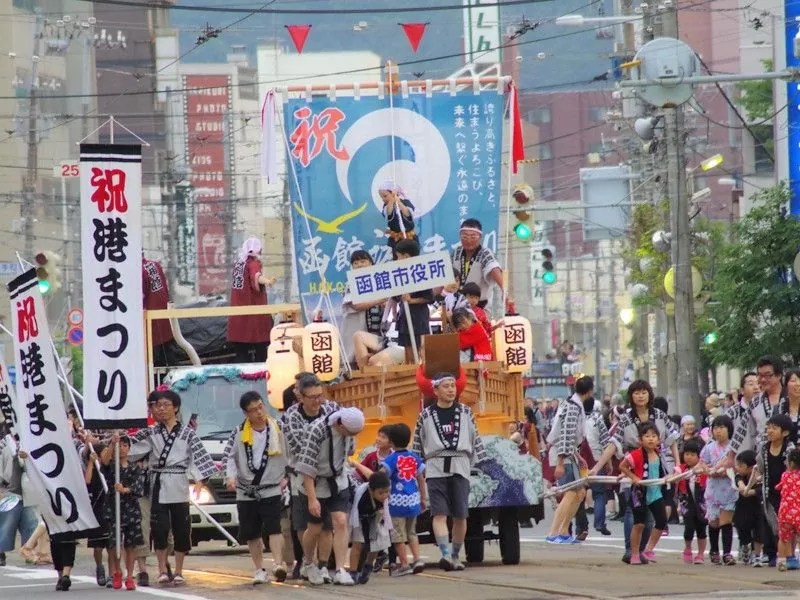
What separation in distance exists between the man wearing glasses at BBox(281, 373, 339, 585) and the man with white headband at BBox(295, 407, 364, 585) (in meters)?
0.05

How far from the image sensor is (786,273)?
94.8ft

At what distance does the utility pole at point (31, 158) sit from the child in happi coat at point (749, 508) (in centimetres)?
3494

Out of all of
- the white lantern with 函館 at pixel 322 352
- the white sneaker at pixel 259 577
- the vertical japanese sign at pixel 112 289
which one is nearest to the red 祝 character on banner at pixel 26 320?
the vertical japanese sign at pixel 112 289

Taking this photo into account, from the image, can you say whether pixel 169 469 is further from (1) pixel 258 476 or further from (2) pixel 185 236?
(2) pixel 185 236

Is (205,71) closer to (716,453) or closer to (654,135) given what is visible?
(654,135)

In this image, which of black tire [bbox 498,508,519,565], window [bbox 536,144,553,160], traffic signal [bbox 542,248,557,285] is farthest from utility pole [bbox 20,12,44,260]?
window [bbox 536,144,553,160]

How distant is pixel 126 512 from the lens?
1480 centimetres

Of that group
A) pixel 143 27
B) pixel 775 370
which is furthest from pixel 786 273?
pixel 143 27

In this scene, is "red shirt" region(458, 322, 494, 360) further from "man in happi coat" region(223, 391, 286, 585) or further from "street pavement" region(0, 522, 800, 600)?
"man in happi coat" region(223, 391, 286, 585)

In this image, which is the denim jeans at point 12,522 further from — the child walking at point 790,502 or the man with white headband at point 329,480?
the child walking at point 790,502

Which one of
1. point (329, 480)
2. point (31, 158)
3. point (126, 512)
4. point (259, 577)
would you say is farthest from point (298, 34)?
point (31, 158)

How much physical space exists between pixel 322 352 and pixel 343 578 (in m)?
2.37

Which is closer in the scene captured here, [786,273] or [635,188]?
[786,273]

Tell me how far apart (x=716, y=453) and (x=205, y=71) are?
8413 cm
